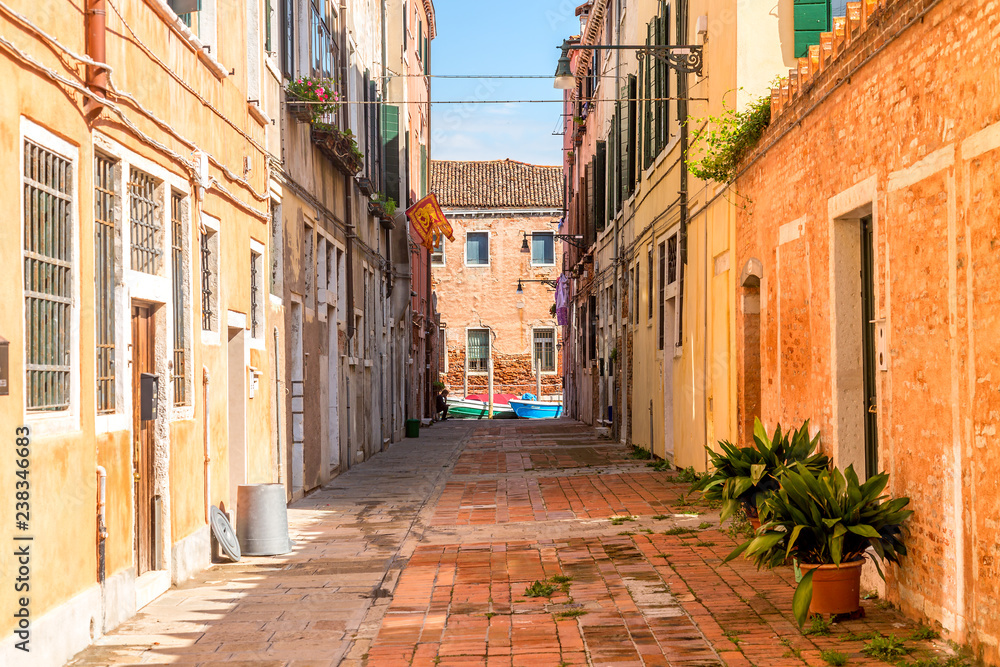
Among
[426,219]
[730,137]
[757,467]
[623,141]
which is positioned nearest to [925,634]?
[757,467]

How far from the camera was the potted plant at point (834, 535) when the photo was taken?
6.41m

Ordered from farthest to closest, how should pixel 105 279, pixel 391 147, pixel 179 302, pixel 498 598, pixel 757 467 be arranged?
pixel 391 147 → pixel 179 302 → pixel 757 467 → pixel 498 598 → pixel 105 279

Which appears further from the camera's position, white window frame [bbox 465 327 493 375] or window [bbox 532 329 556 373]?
window [bbox 532 329 556 373]

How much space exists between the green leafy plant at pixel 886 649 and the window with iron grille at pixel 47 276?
446 cm

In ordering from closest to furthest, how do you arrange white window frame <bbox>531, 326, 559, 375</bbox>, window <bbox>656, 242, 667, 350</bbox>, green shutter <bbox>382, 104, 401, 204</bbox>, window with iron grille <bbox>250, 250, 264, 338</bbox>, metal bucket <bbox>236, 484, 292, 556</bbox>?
metal bucket <bbox>236, 484, 292, 556</bbox> → window with iron grille <bbox>250, 250, 264, 338</bbox> → window <bbox>656, 242, 667, 350</bbox> → green shutter <bbox>382, 104, 401, 204</bbox> → white window frame <bbox>531, 326, 559, 375</bbox>

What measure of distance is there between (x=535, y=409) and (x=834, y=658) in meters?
36.2

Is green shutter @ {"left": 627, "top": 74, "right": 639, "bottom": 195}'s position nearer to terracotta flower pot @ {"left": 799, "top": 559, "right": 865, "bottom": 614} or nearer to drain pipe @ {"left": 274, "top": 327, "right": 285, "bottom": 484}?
drain pipe @ {"left": 274, "top": 327, "right": 285, "bottom": 484}

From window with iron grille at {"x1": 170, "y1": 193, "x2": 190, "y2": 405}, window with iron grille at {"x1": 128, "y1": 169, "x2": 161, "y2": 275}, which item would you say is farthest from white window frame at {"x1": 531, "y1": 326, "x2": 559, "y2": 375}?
window with iron grille at {"x1": 128, "y1": 169, "x2": 161, "y2": 275}

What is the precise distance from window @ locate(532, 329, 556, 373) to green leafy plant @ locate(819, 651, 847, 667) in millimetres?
41027

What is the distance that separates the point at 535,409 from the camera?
41.8 m

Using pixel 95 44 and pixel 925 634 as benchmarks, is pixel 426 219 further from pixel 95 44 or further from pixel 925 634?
pixel 925 634

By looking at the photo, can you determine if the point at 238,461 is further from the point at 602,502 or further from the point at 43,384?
the point at 43,384

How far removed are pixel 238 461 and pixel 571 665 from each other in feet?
18.7

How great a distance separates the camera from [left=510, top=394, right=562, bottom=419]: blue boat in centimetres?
4181
